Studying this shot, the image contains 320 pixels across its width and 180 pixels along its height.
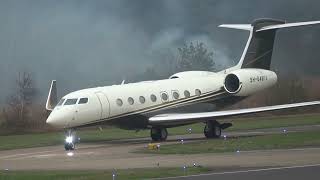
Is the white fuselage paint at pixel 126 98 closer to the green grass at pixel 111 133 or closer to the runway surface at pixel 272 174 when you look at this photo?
the green grass at pixel 111 133

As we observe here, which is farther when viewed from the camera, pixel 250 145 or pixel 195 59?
pixel 195 59

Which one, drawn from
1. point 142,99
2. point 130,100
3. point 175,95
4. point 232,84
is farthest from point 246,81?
point 130,100

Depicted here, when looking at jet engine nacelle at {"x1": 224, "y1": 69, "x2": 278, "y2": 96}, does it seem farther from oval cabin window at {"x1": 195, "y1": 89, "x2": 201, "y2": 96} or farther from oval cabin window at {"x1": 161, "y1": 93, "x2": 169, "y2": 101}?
oval cabin window at {"x1": 161, "y1": 93, "x2": 169, "y2": 101}

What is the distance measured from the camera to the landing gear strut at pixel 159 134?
48.4 metres

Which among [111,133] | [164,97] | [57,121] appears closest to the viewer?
[57,121]

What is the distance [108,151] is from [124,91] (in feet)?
34.9

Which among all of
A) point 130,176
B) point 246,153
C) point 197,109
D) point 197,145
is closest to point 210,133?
point 197,109

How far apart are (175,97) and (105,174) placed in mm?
26180

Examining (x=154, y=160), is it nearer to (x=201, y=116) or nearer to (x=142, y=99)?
(x=201, y=116)

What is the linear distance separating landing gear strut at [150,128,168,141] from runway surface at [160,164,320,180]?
24558mm

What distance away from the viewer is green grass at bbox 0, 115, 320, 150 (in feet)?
166

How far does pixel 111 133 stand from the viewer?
6250cm

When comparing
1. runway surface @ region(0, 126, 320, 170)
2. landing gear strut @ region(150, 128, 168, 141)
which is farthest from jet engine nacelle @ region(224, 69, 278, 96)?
runway surface @ region(0, 126, 320, 170)

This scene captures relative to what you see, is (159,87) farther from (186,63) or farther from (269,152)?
(186,63)
